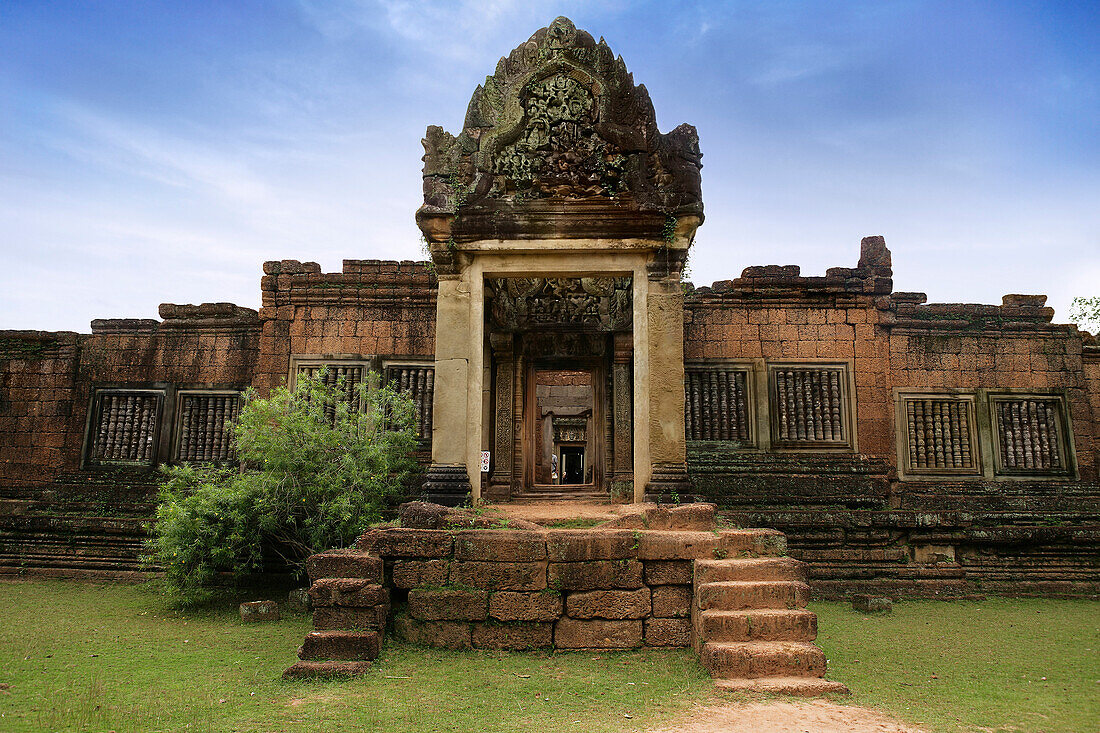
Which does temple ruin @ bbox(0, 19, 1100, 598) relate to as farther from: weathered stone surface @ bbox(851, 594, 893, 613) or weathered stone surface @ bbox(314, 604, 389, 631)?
weathered stone surface @ bbox(314, 604, 389, 631)

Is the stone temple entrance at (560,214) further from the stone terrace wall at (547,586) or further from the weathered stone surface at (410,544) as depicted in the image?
the stone terrace wall at (547,586)

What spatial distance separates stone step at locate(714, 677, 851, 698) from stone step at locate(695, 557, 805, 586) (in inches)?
33.5

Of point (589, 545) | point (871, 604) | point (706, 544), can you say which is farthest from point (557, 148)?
point (871, 604)

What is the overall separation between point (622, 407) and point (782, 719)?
6.72m

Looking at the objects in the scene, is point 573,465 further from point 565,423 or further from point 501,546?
point 501,546

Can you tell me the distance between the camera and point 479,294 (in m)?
7.66

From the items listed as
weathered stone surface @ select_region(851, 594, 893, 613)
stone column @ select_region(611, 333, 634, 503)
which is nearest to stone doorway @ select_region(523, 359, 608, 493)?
stone column @ select_region(611, 333, 634, 503)

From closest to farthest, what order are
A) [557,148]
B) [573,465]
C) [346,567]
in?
[346,567]
[557,148]
[573,465]

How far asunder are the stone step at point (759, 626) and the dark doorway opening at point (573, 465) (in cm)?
1779

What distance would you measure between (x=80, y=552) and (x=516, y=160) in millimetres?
8236

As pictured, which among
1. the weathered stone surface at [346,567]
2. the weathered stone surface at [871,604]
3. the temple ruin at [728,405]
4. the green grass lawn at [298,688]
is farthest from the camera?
the temple ruin at [728,405]

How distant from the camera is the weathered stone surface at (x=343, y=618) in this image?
5680mm

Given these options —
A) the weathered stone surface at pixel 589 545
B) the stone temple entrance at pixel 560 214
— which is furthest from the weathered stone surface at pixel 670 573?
the stone temple entrance at pixel 560 214

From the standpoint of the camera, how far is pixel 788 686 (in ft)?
16.1
